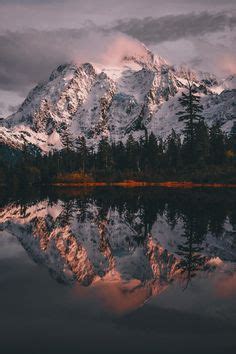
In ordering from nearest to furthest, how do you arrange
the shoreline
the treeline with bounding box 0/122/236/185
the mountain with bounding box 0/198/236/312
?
the mountain with bounding box 0/198/236/312 < the shoreline < the treeline with bounding box 0/122/236/185

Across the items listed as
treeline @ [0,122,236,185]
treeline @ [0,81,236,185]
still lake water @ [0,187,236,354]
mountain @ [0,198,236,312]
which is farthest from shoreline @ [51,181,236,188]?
still lake water @ [0,187,236,354]

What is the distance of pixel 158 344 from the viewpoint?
9.70 m

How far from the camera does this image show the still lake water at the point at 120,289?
9938 mm

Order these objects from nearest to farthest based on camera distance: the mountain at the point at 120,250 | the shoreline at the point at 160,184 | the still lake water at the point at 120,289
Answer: the still lake water at the point at 120,289 → the mountain at the point at 120,250 → the shoreline at the point at 160,184

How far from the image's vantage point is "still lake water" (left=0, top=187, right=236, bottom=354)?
9938 millimetres

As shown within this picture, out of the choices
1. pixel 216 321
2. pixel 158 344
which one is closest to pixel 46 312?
pixel 158 344

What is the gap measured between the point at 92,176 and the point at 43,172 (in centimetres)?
1850

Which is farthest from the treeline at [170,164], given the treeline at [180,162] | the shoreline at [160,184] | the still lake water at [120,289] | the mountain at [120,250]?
the still lake water at [120,289]

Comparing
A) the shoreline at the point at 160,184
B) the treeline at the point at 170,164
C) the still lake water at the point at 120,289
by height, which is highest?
the treeline at the point at 170,164

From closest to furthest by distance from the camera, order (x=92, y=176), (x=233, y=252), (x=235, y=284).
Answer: (x=235, y=284)
(x=233, y=252)
(x=92, y=176)

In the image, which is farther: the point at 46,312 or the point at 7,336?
the point at 46,312

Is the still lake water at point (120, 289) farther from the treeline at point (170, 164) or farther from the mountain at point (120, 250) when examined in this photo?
the treeline at point (170, 164)

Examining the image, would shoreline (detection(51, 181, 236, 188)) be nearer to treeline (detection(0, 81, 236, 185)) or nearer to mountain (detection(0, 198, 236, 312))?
treeline (detection(0, 81, 236, 185))

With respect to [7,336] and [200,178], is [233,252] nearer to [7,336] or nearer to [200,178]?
[7,336]
